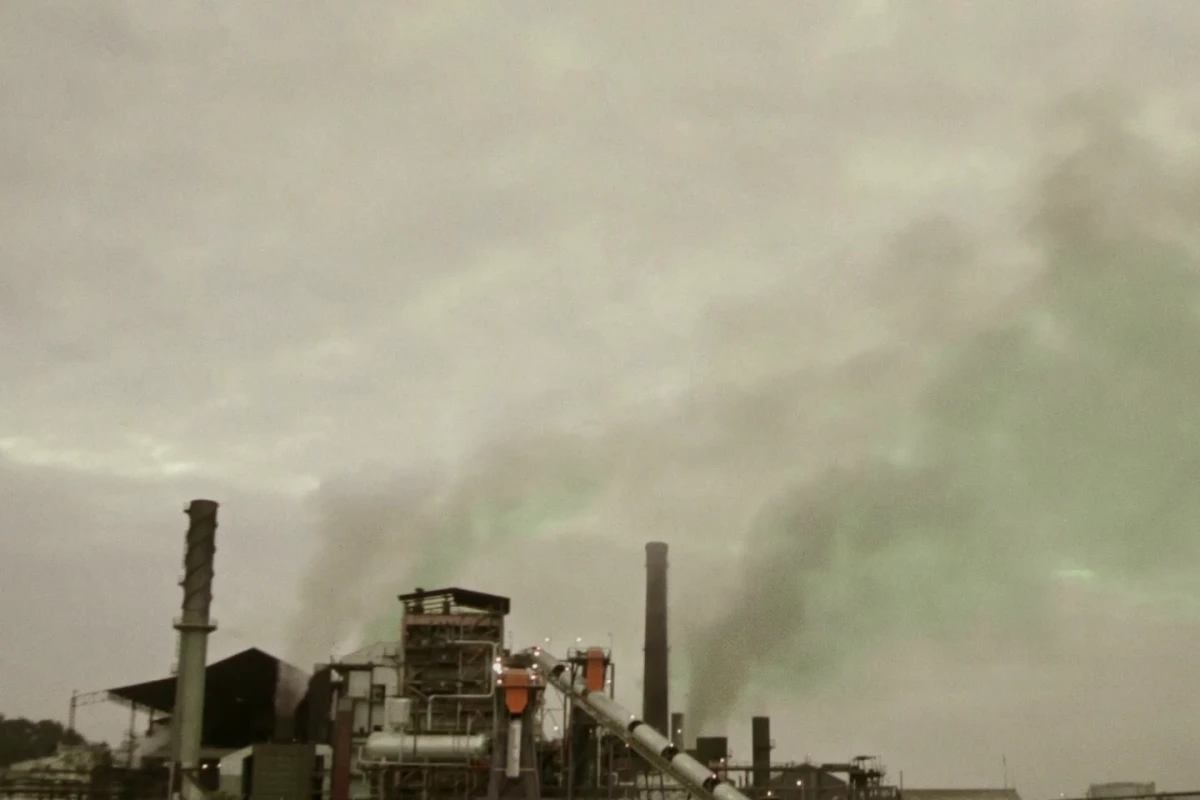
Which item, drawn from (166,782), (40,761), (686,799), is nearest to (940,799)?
(686,799)

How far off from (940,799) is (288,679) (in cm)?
5522

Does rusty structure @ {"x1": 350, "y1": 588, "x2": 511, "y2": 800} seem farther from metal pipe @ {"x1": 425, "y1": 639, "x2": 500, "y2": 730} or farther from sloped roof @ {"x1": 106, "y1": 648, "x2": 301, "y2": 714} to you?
sloped roof @ {"x1": 106, "y1": 648, "x2": 301, "y2": 714}

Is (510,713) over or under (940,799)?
over

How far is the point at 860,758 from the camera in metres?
76.5

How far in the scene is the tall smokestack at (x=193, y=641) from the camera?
237 ft

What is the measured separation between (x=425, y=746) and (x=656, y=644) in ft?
63.3

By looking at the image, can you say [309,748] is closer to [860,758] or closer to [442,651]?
[442,651]

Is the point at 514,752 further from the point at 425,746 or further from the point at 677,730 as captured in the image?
the point at 677,730

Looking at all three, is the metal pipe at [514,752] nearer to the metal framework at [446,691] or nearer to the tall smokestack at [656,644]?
the metal framework at [446,691]

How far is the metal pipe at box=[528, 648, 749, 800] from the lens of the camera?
48.6 meters

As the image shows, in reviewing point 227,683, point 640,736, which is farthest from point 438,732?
point 227,683

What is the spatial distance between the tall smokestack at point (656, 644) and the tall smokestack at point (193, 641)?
27.0m

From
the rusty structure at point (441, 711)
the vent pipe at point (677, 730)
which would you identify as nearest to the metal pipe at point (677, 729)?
the vent pipe at point (677, 730)

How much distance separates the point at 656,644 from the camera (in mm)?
78625
